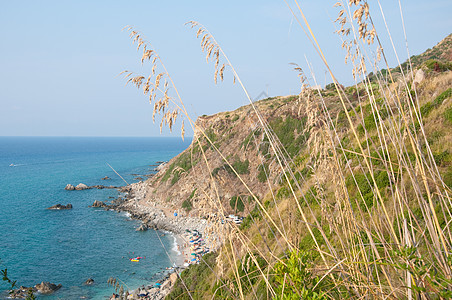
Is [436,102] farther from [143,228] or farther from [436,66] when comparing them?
[143,228]

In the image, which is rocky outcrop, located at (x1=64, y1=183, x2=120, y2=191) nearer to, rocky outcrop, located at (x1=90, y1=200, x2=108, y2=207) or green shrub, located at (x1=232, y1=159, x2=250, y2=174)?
rocky outcrop, located at (x1=90, y1=200, x2=108, y2=207)

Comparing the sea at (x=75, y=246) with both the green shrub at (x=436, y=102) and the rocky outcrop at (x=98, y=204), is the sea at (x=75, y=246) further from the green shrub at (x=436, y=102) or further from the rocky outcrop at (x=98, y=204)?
the green shrub at (x=436, y=102)

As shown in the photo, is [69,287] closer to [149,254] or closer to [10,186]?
[149,254]

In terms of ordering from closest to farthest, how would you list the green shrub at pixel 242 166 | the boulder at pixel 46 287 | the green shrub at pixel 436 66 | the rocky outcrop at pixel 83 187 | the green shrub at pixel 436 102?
the green shrub at pixel 436 102 < the green shrub at pixel 436 66 < the boulder at pixel 46 287 < the green shrub at pixel 242 166 < the rocky outcrop at pixel 83 187

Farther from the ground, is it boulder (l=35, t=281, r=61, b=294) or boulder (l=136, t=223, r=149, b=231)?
boulder (l=35, t=281, r=61, b=294)

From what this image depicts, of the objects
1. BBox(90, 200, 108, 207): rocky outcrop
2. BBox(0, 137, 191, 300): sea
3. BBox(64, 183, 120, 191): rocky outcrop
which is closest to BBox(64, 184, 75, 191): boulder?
BBox(64, 183, 120, 191): rocky outcrop

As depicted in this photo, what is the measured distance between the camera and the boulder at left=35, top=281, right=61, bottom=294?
81.2 ft

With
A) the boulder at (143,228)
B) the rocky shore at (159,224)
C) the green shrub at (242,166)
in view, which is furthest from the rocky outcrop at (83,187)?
the green shrub at (242,166)

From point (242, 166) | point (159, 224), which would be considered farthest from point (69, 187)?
point (242, 166)

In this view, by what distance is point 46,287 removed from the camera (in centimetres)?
2502

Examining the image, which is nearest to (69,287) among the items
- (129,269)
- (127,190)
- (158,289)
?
(129,269)

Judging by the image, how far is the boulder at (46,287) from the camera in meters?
24.8

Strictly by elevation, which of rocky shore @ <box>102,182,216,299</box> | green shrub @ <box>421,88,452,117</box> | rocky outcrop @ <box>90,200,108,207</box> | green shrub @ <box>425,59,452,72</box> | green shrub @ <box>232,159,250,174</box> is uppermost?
green shrub @ <box>425,59,452,72</box>

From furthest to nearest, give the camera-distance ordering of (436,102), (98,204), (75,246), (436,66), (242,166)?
(98,204) → (242,166) → (75,246) → (436,66) → (436,102)
